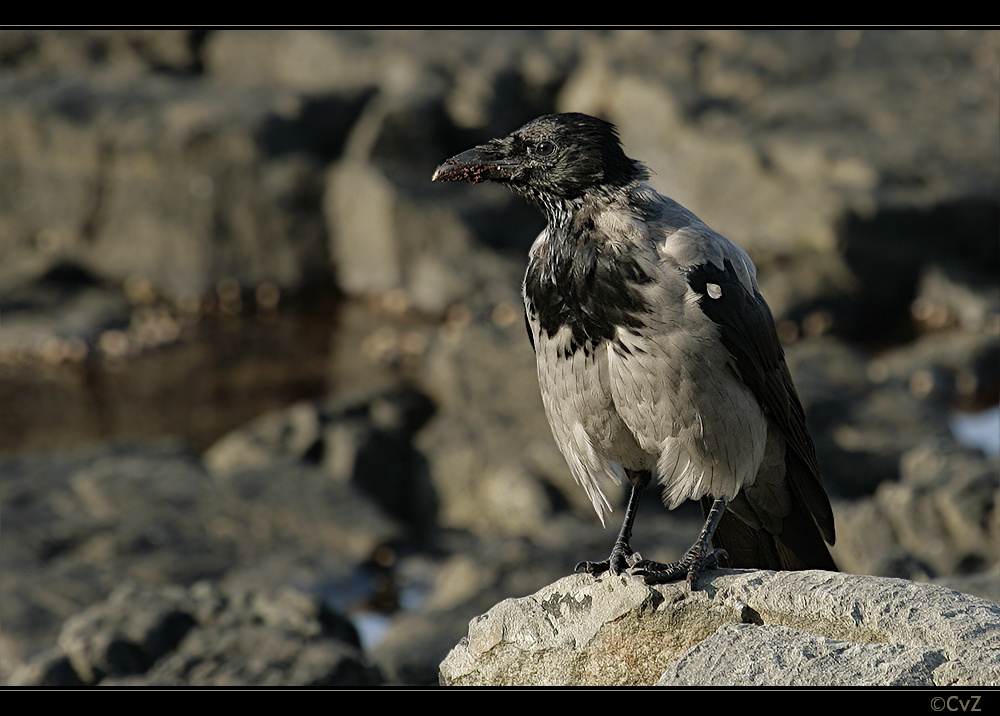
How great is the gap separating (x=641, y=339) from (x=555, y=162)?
0.88 m

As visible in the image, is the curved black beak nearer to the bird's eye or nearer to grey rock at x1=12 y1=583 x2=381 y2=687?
the bird's eye

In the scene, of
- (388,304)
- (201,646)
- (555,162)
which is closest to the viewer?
(555,162)

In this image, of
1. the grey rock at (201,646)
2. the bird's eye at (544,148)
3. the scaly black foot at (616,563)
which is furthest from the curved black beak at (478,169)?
the grey rock at (201,646)

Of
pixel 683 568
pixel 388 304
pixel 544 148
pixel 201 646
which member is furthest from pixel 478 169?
pixel 388 304

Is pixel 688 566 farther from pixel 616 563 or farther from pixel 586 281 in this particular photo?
pixel 586 281

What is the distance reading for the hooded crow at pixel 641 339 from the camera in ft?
14.6

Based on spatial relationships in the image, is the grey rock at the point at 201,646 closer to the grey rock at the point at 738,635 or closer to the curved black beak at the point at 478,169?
the grey rock at the point at 738,635

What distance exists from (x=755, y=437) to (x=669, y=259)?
35.0 inches

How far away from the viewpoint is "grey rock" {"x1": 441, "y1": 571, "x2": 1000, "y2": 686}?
3.70 meters

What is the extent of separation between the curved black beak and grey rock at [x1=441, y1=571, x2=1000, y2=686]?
177 centimetres

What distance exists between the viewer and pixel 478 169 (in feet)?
16.0

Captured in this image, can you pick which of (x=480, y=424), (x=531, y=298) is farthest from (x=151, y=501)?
(x=531, y=298)

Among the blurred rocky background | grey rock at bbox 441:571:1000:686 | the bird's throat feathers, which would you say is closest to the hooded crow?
the bird's throat feathers

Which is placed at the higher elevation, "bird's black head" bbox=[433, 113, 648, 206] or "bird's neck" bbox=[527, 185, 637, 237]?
"bird's black head" bbox=[433, 113, 648, 206]
